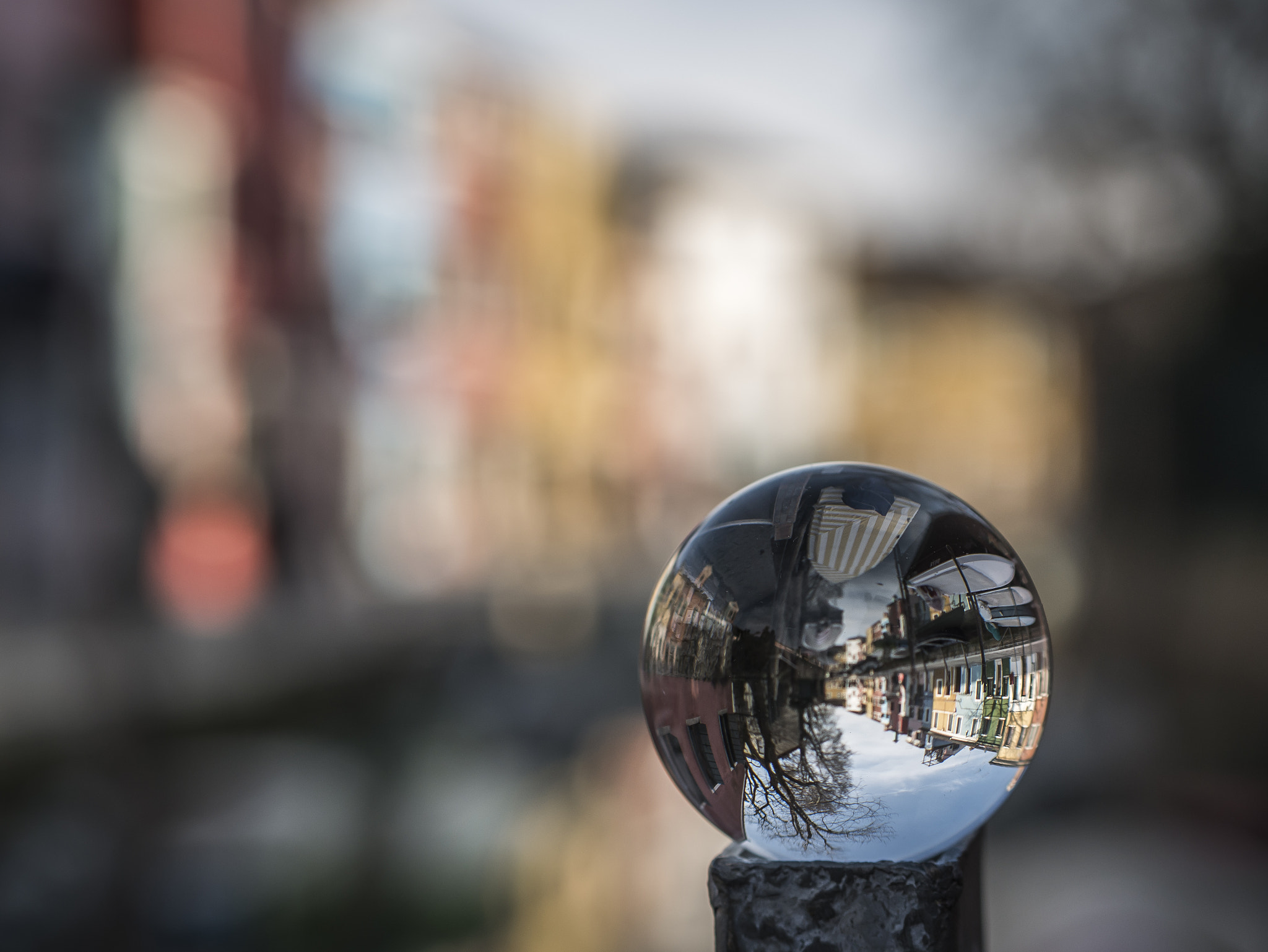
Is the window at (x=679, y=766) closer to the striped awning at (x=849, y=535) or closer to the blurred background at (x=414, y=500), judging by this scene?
the striped awning at (x=849, y=535)

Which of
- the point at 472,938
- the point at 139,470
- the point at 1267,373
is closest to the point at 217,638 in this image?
the point at 139,470

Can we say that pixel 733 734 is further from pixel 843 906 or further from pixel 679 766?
pixel 843 906

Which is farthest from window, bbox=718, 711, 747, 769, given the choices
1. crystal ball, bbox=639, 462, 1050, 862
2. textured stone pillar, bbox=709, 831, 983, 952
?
textured stone pillar, bbox=709, 831, 983, 952

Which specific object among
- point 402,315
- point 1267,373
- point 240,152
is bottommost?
point 1267,373

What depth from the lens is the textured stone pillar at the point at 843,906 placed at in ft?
4.21

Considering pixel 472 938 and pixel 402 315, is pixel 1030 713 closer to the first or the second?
pixel 472 938

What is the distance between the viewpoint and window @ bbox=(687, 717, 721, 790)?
1292 millimetres

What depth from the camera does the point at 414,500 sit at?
23.8 meters

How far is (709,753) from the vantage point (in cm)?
129

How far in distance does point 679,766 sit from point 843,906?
9.7 inches

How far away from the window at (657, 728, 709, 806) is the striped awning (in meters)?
0.27

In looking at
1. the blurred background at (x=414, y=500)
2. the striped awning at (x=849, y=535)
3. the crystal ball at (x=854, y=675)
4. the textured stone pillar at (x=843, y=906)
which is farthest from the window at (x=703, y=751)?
the blurred background at (x=414, y=500)

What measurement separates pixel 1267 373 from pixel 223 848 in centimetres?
1204

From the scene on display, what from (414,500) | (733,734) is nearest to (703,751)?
(733,734)
